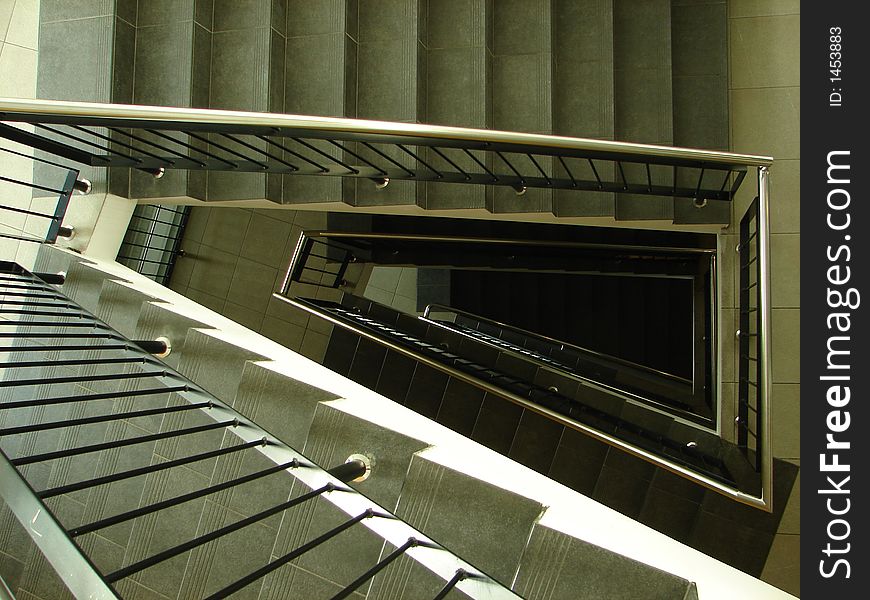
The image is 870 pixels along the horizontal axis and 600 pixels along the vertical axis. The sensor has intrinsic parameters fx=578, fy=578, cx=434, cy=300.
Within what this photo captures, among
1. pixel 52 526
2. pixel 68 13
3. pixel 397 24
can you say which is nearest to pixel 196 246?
pixel 68 13

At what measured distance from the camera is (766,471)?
93.4 inches

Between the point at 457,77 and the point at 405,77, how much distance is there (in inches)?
13.2

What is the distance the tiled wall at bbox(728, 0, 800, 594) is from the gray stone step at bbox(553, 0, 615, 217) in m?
0.94

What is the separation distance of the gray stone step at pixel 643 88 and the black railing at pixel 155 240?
17.0ft

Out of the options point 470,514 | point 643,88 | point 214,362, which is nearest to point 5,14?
point 214,362

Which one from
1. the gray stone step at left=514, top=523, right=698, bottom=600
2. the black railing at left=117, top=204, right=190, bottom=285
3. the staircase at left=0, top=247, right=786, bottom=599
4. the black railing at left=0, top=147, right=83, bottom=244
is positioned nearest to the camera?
the gray stone step at left=514, top=523, right=698, bottom=600

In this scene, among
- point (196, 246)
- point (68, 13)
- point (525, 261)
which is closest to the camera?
point (68, 13)

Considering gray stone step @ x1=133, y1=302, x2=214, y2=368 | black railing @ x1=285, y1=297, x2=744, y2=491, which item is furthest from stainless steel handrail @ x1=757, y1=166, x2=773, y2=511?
gray stone step @ x1=133, y1=302, x2=214, y2=368

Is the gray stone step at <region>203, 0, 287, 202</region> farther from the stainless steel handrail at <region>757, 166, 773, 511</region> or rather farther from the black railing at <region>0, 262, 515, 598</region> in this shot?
the stainless steel handrail at <region>757, 166, 773, 511</region>

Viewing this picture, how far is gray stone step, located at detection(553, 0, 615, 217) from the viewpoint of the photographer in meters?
3.68

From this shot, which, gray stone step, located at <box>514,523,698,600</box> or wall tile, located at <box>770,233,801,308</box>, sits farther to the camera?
wall tile, located at <box>770,233,801,308</box>

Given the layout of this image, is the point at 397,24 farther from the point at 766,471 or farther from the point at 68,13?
the point at 766,471

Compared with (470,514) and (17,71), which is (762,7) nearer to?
(470,514)

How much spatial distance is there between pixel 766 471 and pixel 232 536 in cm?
222
